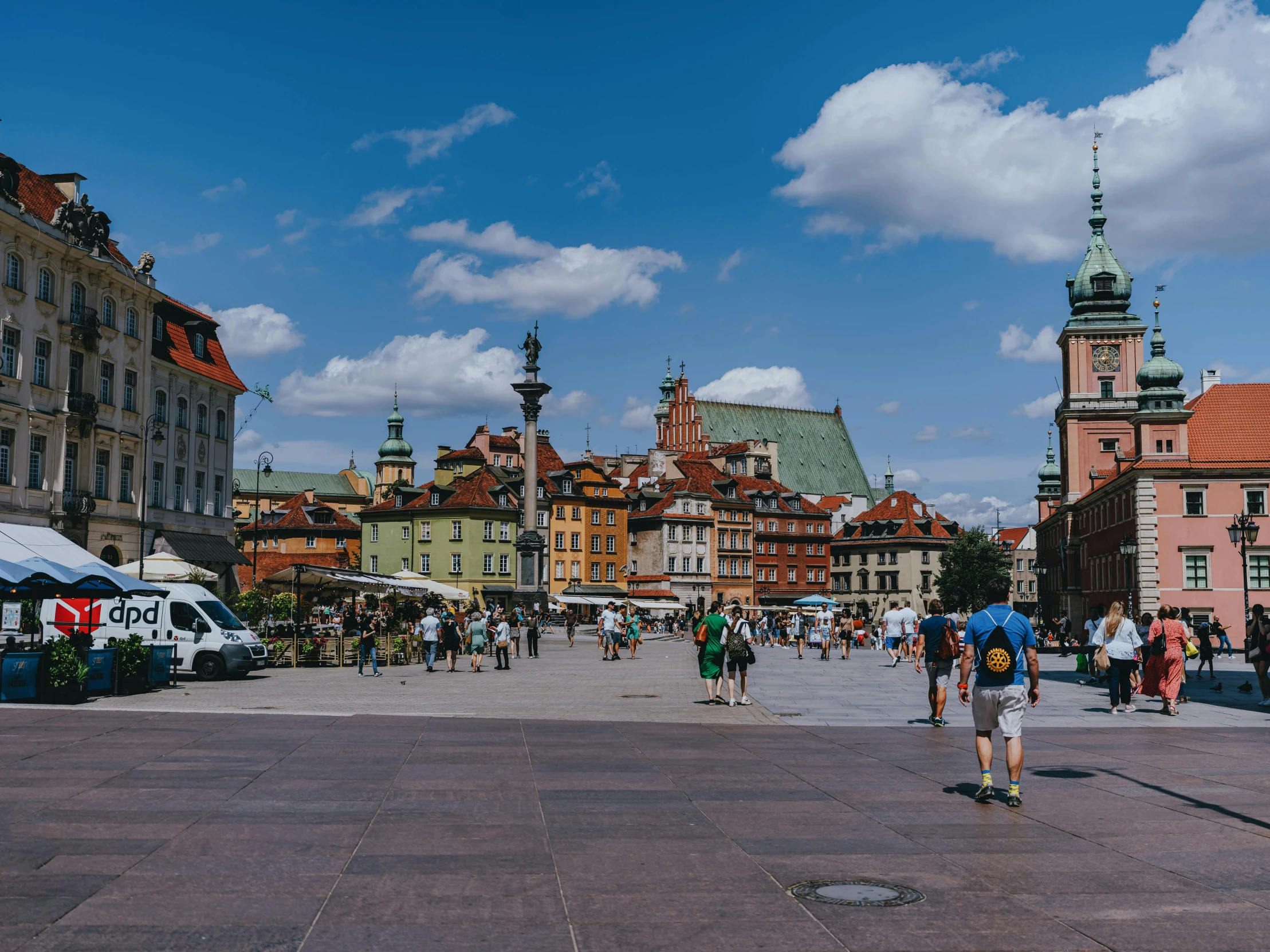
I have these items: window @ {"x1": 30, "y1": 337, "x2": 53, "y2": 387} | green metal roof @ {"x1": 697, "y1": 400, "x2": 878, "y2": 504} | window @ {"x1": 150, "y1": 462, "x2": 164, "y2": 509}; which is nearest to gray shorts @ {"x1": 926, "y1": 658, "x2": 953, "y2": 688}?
window @ {"x1": 30, "y1": 337, "x2": 53, "y2": 387}

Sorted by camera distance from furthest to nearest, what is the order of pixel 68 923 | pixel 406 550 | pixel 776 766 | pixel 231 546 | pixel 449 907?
pixel 406 550, pixel 231 546, pixel 776 766, pixel 449 907, pixel 68 923

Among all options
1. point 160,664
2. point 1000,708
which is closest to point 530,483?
point 160,664

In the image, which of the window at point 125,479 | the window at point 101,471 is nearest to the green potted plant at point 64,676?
the window at point 101,471

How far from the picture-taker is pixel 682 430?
134 meters

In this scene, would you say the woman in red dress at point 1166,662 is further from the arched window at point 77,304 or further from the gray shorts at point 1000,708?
the arched window at point 77,304

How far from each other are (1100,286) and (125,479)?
79.0 metres

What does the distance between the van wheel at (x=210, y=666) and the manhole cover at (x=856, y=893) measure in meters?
22.1

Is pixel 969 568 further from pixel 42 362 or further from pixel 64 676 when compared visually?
pixel 64 676

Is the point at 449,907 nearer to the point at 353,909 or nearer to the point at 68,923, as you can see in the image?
the point at 353,909

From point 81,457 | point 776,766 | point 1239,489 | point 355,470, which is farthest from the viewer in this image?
point 355,470

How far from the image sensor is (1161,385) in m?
66.7

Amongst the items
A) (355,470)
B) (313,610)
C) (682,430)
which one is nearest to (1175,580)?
(313,610)

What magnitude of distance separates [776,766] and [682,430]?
122m

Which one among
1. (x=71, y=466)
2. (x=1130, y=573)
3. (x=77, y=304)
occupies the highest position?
(x=77, y=304)
